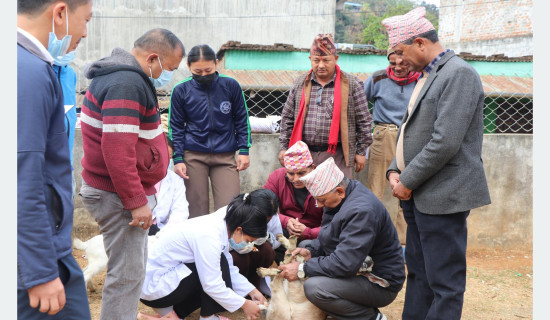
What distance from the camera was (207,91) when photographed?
4.46 metres

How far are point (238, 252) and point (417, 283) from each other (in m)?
1.31

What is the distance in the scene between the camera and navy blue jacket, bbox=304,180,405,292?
3258mm

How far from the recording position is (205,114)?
443cm

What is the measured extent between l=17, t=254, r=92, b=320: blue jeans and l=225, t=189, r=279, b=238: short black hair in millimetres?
1504

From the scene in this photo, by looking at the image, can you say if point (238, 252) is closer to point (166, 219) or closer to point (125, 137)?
point (166, 219)

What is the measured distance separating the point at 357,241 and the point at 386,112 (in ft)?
6.69

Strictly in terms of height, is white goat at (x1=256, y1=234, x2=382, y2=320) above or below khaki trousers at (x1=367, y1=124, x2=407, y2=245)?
below

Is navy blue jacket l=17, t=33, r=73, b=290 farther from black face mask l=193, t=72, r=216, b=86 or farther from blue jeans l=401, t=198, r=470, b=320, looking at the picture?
black face mask l=193, t=72, r=216, b=86

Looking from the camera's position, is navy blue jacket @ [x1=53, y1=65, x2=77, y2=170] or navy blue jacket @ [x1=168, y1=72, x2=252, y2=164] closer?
navy blue jacket @ [x1=53, y1=65, x2=77, y2=170]

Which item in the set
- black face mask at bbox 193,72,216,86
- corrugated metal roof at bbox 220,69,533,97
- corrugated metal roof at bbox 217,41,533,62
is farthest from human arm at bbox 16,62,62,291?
corrugated metal roof at bbox 217,41,533,62

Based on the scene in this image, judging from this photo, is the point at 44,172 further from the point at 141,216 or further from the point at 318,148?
the point at 318,148

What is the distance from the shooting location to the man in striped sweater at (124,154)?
8.42 ft

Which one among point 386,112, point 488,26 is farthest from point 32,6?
point 488,26

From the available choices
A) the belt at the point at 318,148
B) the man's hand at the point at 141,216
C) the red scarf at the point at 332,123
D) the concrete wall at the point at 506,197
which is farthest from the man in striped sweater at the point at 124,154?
the concrete wall at the point at 506,197
